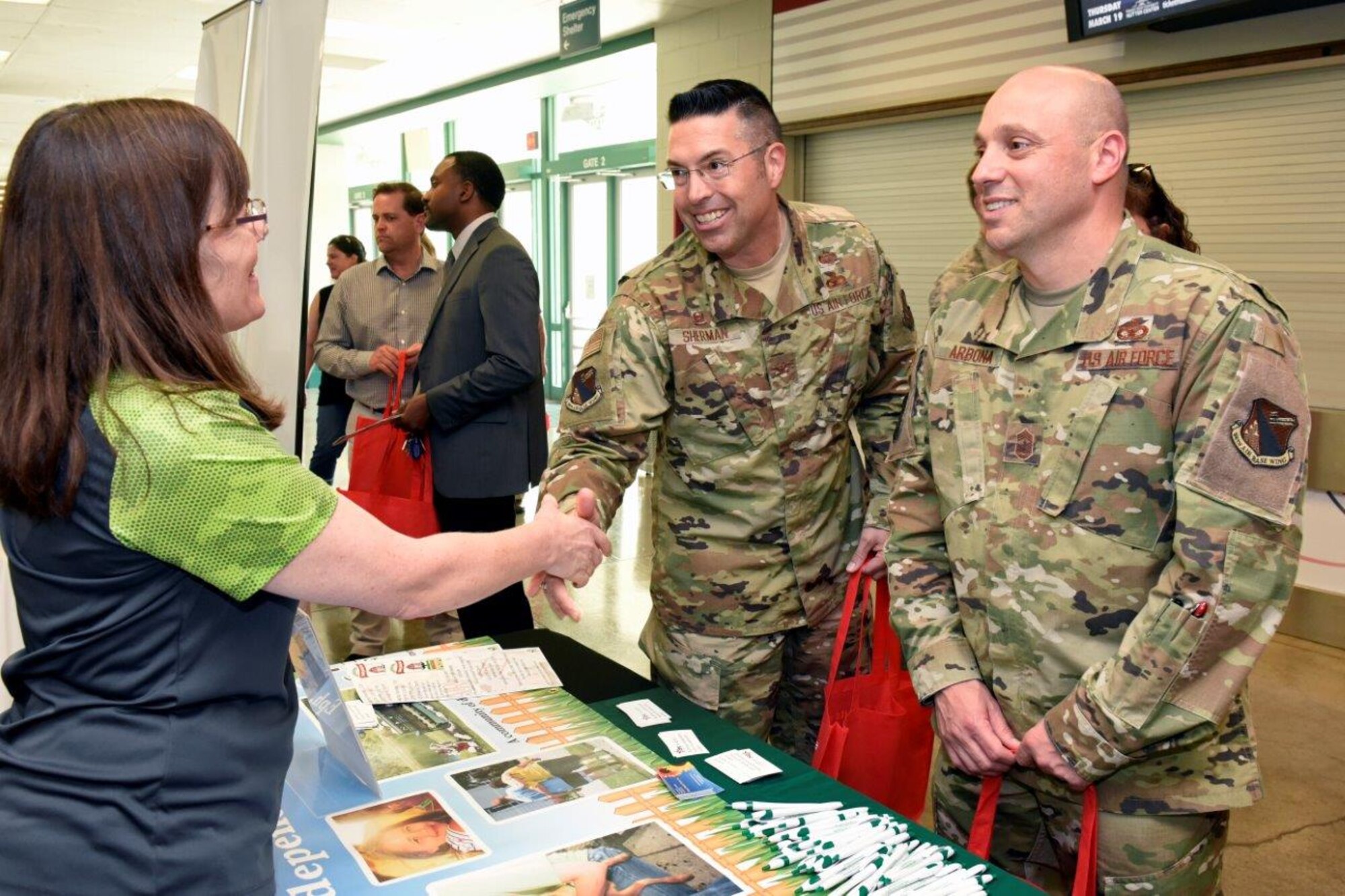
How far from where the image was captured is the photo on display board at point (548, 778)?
57.8 inches

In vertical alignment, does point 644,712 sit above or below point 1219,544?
below

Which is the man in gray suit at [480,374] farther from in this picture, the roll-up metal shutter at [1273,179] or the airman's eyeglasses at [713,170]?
the roll-up metal shutter at [1273,179]

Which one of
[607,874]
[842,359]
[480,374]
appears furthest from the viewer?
[480,374]

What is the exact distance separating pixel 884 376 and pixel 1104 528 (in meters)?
0.83

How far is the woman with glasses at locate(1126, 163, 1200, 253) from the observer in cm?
270

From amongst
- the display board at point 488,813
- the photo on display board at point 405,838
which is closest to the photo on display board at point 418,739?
the display board at point 488,813

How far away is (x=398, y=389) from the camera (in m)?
3.67

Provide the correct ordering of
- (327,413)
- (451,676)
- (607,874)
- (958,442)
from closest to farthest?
1. (607,874)
2. (958,442)
3. (451,676)
4. (327,413)

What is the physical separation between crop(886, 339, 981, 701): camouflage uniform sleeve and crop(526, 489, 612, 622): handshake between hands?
500 mm

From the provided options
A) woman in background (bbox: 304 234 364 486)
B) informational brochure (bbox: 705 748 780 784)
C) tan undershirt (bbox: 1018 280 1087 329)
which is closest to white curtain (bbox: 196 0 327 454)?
informational brochure (bbox: 705 748 780 784)

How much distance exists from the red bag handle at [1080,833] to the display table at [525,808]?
17 centimetres

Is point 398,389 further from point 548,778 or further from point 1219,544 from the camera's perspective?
point 1219,544

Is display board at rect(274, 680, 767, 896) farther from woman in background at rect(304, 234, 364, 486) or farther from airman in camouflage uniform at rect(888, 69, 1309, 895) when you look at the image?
woman in background at rect(304, 234, 364, 486)

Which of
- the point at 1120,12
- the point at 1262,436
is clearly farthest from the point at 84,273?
the point at 1120,12
